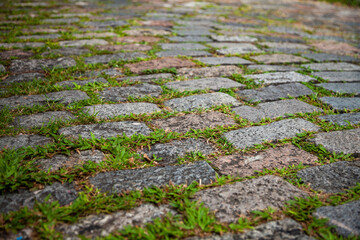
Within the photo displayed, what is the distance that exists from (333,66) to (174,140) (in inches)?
94.7

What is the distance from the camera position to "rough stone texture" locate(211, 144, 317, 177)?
4.89 ft

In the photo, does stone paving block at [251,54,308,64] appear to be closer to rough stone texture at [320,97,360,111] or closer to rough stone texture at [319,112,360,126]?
rough stone texture at [320,97,360,111]

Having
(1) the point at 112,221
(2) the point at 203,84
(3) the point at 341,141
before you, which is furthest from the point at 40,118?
(3) the point at 341,141

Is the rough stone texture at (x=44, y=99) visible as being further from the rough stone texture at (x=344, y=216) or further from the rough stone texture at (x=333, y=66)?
the rough stone texture at (x=333, y=66)

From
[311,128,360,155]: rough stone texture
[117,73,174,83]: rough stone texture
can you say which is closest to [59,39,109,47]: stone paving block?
[117,73,174,83]: rough stone texture

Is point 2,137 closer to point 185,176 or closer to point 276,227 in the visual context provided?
point 185,176

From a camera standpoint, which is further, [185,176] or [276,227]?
[185,176]

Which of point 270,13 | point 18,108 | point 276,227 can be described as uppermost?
point 270,13

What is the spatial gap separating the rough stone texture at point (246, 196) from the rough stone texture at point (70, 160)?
55 cm

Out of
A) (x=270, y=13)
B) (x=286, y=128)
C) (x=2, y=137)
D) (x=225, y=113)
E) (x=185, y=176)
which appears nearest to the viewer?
(x=185, y=176)

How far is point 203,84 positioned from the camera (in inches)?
101

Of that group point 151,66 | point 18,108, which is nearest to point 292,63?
point 151,66

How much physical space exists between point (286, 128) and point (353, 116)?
1.88 feet

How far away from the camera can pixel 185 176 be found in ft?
4.65
